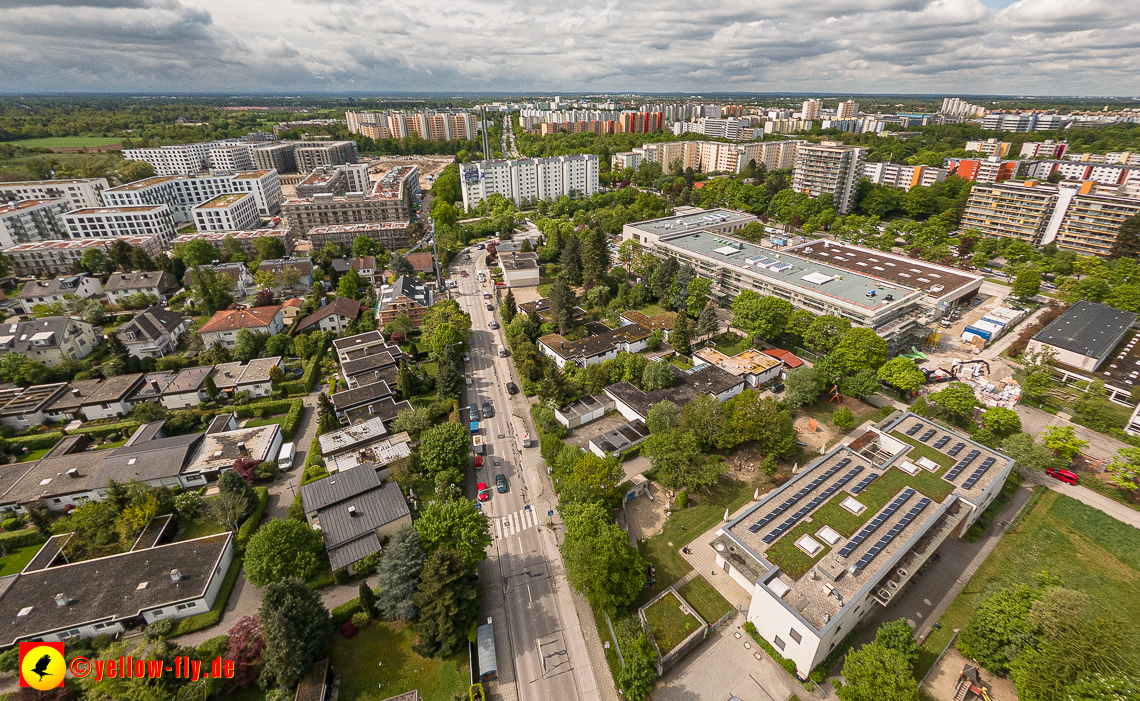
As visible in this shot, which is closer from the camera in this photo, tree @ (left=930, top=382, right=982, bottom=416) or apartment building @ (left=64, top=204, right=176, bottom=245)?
tree @ (left=930, top=382, right=982, bottom=416)

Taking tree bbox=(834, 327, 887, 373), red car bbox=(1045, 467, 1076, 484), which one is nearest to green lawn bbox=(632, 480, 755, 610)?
tree bbox=(834, 327, 887, 373)

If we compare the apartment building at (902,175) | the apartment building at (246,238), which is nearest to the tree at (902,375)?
the apartment building at (246,238)

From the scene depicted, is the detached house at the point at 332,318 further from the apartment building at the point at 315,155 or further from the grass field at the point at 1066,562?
the apartment building at the point at 315,155

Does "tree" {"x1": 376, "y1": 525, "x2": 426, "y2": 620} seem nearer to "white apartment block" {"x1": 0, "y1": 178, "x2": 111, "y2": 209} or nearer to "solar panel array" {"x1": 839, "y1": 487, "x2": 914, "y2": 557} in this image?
"solar panel array" {"x1": 839, "y1": 487, "x2": 914, "y2": 557}

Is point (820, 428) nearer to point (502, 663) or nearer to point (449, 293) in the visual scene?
point (502, 663)

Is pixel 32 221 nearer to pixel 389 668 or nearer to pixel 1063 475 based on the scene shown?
pixel 389 668

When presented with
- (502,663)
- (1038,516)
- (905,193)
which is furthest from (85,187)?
(905,193)
